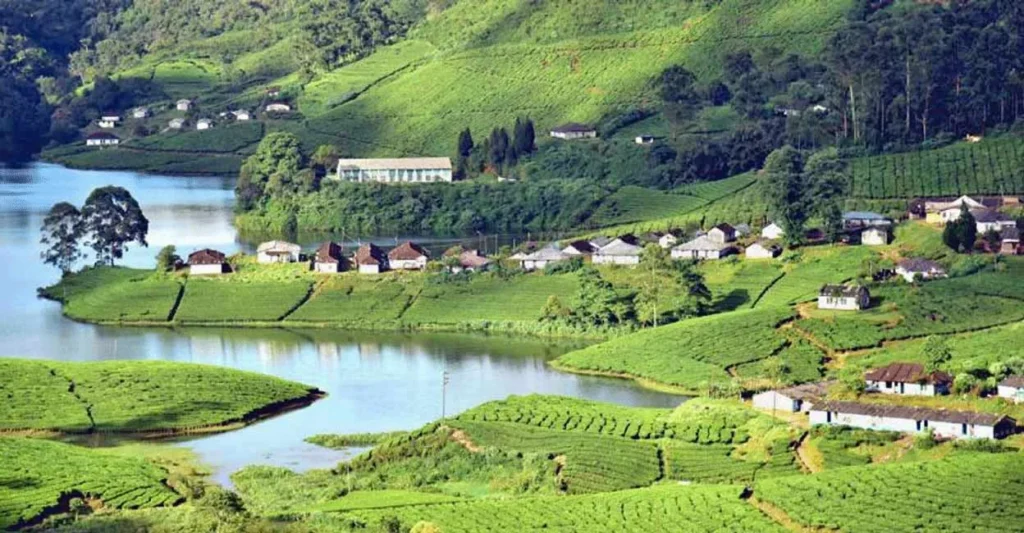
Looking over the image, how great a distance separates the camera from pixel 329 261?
82.4 m

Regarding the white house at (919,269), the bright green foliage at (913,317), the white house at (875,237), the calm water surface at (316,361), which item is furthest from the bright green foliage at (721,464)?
the white house at (875,237)

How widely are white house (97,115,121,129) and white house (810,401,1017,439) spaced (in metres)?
94.8

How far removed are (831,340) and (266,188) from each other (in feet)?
146

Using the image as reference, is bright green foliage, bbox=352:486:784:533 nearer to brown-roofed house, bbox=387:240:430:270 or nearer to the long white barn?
brown-roofed house, bbox=387:240:430:270

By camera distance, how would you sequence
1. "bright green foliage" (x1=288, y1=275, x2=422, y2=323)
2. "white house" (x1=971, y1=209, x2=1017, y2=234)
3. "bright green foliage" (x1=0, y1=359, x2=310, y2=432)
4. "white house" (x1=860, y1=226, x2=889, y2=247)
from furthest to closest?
"white house" (x1=860, y1=226, x2=889, y2=247)
"white house" (x1=971, y1=209, x2=1017, y2=234)
"bright green foliage" (x1=288, y1=275, x2=422, y2=323)
"bright green foliage" (x1=0, y1=359, x2=310, y2=432)

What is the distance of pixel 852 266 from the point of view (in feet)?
249

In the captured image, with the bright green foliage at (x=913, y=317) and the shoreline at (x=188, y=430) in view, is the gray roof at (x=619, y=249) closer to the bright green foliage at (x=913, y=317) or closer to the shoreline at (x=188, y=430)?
the bright green foliage at (x=913, y=317)

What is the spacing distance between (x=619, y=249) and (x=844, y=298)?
13.8m

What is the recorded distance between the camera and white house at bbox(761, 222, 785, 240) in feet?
268

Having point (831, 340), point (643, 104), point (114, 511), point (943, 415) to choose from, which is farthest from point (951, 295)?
point (643, 104)

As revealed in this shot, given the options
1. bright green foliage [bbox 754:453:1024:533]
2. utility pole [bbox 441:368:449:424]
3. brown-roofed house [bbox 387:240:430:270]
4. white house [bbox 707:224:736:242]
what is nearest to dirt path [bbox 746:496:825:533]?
bright green foliage [bbox 754:453:1024:533]

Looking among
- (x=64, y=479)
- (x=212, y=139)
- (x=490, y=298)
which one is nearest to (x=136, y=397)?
(x=64, y=479)

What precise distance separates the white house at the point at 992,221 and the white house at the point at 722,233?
30.1ft

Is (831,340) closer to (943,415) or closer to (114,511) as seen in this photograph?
(943,415)
